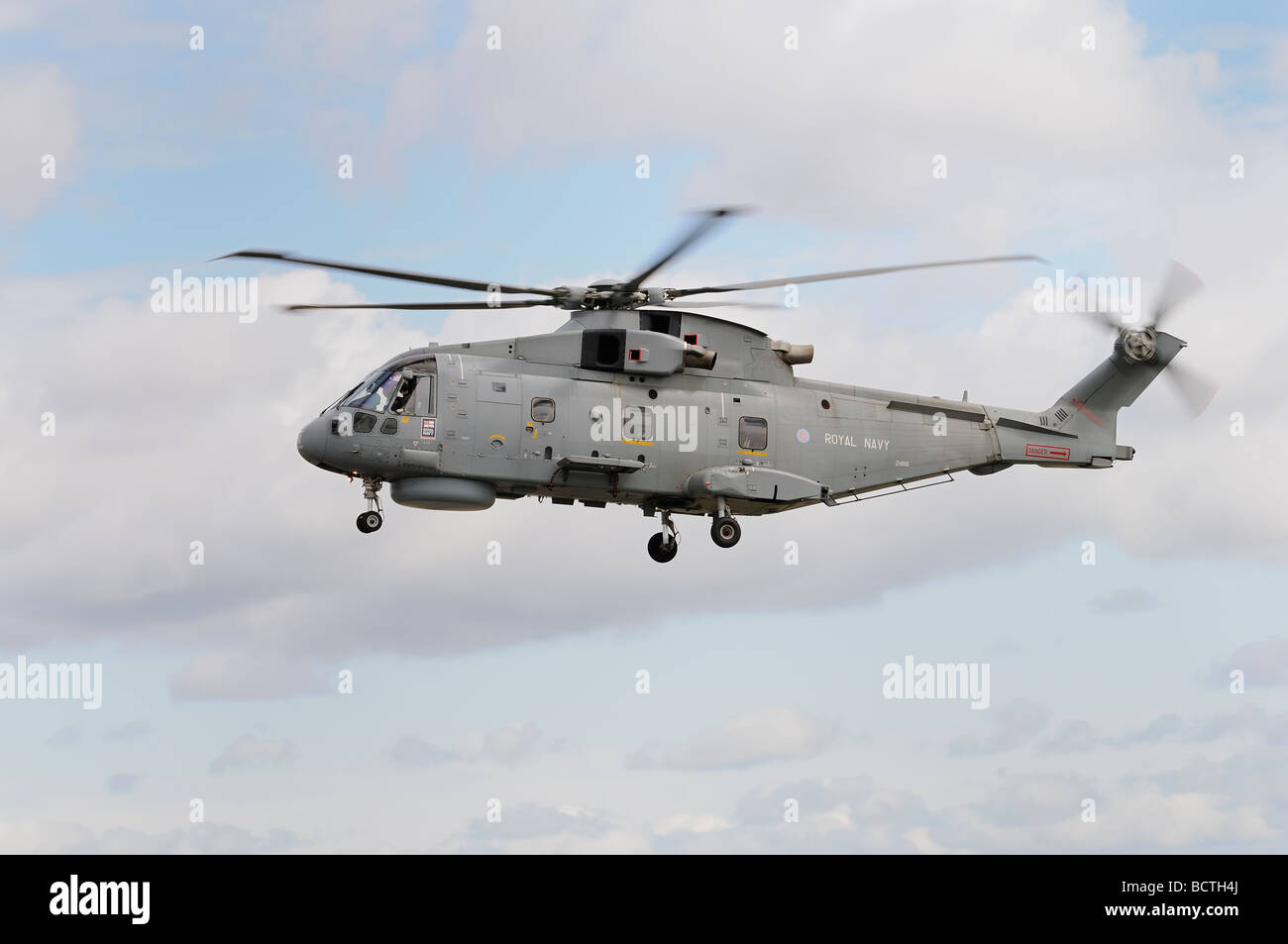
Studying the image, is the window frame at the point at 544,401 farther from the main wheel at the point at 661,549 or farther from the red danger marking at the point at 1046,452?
the red danger marking at the point at 1046,452

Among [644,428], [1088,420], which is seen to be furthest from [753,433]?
[1088,420]

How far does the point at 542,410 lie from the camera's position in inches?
1598

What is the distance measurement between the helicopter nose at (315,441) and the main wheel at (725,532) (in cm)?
909

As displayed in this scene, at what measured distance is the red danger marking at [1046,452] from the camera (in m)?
45.9

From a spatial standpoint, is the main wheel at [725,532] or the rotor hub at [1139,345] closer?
the main wheel at [725,532]

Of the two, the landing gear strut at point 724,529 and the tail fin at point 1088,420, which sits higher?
the tail fin at point 1088,420

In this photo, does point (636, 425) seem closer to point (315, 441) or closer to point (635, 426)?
point (635, 426)

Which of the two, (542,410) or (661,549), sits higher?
(542,410)

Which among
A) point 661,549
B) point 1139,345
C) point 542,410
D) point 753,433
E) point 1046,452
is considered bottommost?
point 661,549

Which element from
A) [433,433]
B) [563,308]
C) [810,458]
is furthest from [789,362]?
[433,433]

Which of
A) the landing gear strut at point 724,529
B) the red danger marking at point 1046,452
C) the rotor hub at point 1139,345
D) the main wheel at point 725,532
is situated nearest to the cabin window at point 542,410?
the landing gear strut at point 724,529

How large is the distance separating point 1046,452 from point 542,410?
13.6 m

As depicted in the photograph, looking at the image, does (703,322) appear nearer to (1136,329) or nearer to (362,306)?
(362,306)

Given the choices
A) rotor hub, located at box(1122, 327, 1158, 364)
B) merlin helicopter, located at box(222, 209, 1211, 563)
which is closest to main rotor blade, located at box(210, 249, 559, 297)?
merlin helicopter, located at box(222, 209, 1211, 563)
